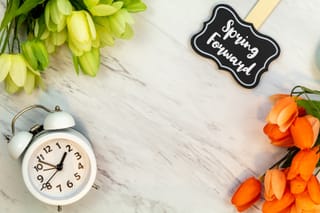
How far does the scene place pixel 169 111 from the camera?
1.15 m

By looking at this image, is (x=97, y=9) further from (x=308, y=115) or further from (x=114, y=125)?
(x=308, y=115)

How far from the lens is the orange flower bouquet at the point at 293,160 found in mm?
1040

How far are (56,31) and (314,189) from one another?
52 centimetres

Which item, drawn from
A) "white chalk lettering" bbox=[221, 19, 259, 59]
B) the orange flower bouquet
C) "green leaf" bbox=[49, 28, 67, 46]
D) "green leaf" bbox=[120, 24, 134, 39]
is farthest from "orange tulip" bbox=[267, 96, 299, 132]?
"green leaf" bbox=[49, 28, 67, 46]

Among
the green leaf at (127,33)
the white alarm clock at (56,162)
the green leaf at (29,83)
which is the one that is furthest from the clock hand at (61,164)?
the green leaf at (127,33)

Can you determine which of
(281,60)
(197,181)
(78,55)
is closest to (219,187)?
(197,181)

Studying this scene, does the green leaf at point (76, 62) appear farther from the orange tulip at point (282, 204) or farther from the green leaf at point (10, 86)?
the orange tulip at point (282, 204)

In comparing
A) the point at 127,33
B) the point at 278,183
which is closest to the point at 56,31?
the point at 127,33

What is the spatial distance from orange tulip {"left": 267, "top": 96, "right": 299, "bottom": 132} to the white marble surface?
0.08m

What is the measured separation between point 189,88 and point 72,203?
0.32m

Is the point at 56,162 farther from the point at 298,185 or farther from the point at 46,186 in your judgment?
the point at 298,185

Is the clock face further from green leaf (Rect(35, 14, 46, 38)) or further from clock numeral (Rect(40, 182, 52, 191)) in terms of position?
green leaf (Rect(35, 14, 46, 38))

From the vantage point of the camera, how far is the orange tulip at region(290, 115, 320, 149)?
3.39 ft

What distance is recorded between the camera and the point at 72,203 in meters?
1.18
